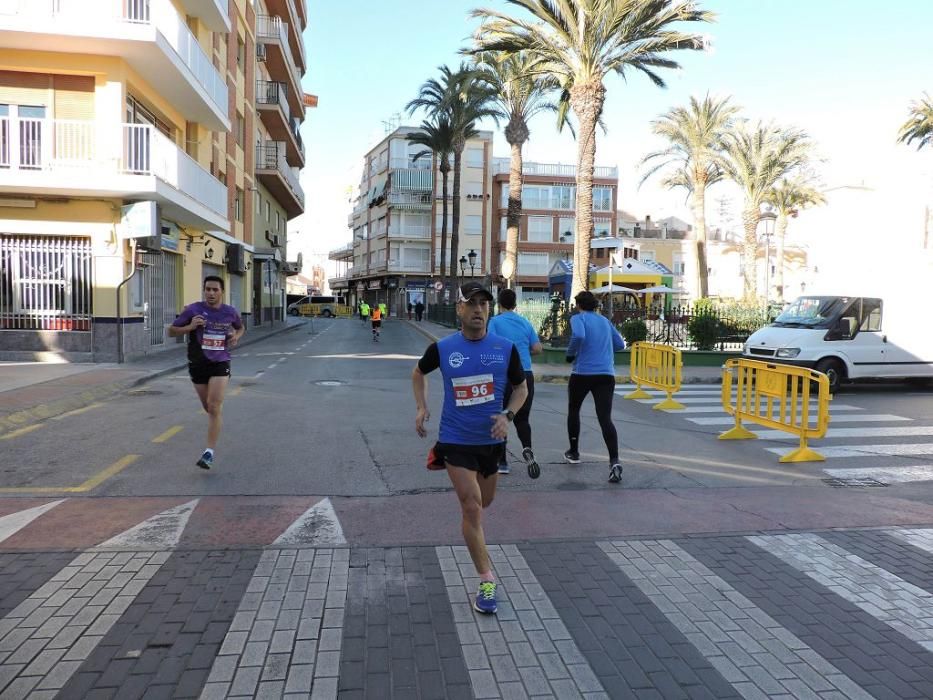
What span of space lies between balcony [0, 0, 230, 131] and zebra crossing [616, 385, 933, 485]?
43.0 feet

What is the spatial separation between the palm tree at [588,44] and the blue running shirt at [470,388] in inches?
626

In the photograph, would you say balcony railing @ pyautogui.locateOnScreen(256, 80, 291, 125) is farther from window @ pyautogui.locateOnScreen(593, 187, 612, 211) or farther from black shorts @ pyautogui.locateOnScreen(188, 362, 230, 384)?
window @ pyautogui.locateOnScreen(593, 187, 612, 211)

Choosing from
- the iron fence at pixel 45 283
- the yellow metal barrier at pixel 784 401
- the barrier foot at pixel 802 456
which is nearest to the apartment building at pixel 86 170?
the iron fence at pixel 45 283

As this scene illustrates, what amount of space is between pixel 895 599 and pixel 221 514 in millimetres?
4611

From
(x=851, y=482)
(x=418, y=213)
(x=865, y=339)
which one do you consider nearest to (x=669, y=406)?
(x=851, y=482)

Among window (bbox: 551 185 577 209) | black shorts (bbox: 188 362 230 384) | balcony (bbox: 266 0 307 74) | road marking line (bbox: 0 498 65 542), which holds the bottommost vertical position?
road marking line (bbox: 0 498 65 542)

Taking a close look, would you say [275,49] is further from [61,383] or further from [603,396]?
[603,396]

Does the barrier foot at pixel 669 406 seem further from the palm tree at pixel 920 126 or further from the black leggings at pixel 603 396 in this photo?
the palm tree at pixel 920 126

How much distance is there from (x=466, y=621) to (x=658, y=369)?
9.90 m

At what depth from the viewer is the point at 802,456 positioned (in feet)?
26.3

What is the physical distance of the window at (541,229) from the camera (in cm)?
6188

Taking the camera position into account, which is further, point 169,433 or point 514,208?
point 514,208

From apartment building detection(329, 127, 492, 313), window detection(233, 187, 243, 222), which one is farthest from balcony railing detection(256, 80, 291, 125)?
apartment building detection(329, 127, 492, 313)

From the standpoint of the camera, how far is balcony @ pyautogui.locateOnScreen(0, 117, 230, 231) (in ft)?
50.2
